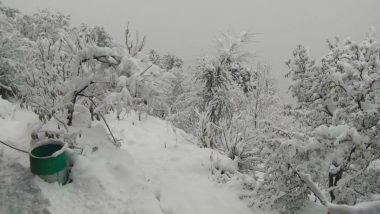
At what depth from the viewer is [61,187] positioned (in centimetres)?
440

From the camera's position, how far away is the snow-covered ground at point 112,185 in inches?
164

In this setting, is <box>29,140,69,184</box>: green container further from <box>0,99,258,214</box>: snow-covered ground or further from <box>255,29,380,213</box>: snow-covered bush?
<box>255,29,380,213</box>: snow-covered bush

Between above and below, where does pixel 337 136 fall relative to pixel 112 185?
above

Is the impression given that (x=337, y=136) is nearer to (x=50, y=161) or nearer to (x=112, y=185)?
(x=112, y=185)

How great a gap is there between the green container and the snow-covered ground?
99 millimetres

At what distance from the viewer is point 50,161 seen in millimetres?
4242

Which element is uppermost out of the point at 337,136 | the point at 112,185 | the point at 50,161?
the point at 337,136

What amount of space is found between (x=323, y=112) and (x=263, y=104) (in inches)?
265

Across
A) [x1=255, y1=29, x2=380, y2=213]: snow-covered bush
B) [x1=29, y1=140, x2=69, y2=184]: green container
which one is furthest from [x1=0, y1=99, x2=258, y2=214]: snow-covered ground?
[x1=255, y1=29, x2=380, y2=213]: snow-covered bush

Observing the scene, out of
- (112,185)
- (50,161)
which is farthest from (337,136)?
(50,161)

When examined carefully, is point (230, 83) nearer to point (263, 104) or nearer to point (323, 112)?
point (263, 104)

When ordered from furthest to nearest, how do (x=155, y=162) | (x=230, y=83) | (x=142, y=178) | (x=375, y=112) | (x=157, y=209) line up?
(x=230, y=83), (x=155, y=162), (x=142, y=178), (x=157, y=209), (x=375, y=112)

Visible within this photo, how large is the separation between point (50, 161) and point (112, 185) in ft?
2.64

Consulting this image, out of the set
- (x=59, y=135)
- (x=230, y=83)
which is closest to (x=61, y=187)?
(x=59, y=135)
